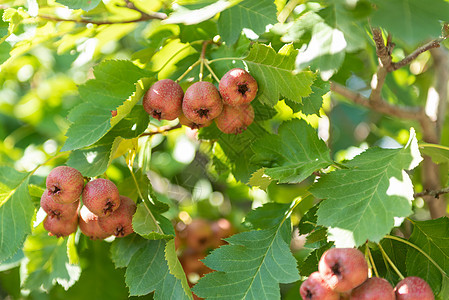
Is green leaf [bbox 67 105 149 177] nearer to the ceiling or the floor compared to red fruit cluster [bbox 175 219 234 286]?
nearer to the ceiling

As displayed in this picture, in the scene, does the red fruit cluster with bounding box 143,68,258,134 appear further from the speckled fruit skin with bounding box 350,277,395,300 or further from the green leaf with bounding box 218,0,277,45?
the speckled fruit skin with bounding box 350,277,395,300

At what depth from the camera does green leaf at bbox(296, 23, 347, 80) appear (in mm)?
1263

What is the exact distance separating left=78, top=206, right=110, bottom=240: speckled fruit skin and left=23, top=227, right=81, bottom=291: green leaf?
25 centimetres

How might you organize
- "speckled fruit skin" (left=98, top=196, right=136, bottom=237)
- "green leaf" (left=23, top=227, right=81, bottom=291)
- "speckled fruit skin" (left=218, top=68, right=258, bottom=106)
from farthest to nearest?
"green leaf" (left=23, top=227, right=81, bottom=291) → "speckled fruit skin" (left=98, top=196, right=136, bottom=237) → "speckled fruit skin" (left=218, top=68, right=258, bottom=106)

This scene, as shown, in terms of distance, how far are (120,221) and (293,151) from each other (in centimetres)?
56

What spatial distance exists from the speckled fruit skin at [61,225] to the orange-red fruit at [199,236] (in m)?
0.66

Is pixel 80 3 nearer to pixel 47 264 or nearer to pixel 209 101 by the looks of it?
pixel 209 101

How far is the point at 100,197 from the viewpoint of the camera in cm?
149

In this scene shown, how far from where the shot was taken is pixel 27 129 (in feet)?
10.4

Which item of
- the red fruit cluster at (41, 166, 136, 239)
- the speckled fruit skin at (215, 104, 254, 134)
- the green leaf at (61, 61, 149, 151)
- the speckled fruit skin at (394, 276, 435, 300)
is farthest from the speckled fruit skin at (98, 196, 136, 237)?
the speckled fruit skin at (394, 276, 435, 300)

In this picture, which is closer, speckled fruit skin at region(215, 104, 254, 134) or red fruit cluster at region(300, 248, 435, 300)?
red fruit cluster at region(300, 248, 435, 300)

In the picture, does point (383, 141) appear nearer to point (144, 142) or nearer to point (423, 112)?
point (423, 112)

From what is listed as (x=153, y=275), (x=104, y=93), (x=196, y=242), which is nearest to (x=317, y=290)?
(x=153, y=275)

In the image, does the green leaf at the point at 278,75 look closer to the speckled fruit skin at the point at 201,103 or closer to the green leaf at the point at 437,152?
the speckled fruit skin at the point at 201,103
